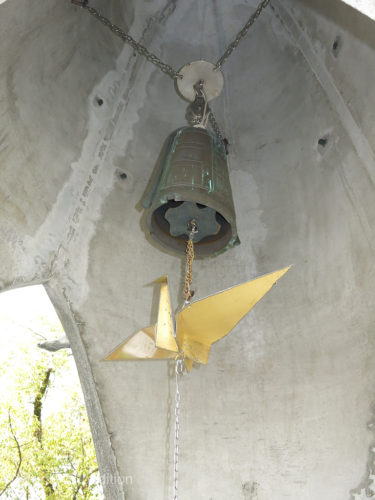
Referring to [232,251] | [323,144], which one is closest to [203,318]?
[232,251]

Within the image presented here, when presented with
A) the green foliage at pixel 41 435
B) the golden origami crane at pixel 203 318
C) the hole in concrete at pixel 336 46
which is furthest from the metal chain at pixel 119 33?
the green foliage at pixel 41 435

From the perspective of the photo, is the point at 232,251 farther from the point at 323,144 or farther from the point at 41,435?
the point at 41,435

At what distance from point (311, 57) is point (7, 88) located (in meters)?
2.29

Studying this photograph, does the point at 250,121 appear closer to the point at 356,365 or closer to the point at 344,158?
the point at 344,158

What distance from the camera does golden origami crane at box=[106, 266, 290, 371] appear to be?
1812 millimetres

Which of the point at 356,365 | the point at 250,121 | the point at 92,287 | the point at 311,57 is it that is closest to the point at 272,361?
the point at 356,365

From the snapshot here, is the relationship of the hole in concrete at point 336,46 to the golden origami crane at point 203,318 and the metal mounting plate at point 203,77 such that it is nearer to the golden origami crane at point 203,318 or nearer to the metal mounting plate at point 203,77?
the metal mounting plate at point 203,77

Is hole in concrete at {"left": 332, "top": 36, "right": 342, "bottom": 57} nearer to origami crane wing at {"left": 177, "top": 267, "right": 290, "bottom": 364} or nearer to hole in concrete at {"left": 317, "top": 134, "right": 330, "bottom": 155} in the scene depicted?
hole in concrete at {"left": 317, "top": 134, "right": 330, "bottom": 155}

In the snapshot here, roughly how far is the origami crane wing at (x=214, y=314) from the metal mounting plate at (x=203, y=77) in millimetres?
1913

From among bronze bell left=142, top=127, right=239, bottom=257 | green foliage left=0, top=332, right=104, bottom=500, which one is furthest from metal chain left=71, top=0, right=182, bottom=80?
green foliage left=0, top=332, right=104, bottom=500

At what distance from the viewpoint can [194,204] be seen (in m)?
2.51

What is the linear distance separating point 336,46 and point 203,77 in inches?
37.9

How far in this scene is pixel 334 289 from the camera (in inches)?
116

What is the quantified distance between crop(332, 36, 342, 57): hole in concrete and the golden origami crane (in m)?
2.03
